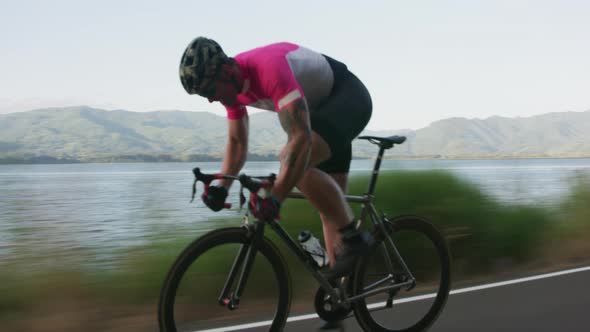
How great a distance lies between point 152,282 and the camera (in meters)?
5.09

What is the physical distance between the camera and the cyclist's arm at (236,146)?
369cm

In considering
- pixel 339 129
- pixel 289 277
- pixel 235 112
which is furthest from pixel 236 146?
pixel 289 277

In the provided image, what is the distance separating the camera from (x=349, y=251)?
12.2ft

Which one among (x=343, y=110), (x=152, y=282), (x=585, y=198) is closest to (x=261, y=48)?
(x=343, y=110)

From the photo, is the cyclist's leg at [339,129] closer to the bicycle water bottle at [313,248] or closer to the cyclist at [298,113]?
the cyclist at [298,113]

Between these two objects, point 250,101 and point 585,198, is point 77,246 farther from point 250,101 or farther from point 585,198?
point 585,198

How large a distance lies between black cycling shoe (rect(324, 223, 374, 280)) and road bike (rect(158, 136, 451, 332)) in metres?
0.07

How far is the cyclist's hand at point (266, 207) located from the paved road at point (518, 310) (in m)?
1.17

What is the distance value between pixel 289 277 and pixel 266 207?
1.89ft

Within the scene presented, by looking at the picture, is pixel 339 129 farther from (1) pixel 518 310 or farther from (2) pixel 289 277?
(1) pixel 518 310

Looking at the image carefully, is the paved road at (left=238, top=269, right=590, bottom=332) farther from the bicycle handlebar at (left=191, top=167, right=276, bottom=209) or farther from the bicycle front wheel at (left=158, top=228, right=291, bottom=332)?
the bicycle handlebar at (left=191, top=167, right=276, bottom=209)

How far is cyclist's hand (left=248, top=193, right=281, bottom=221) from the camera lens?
3.05 meters

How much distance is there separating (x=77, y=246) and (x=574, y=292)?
4712mm

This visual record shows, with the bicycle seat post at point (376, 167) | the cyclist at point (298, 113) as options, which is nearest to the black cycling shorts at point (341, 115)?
the cyclist at point (298, 113)
